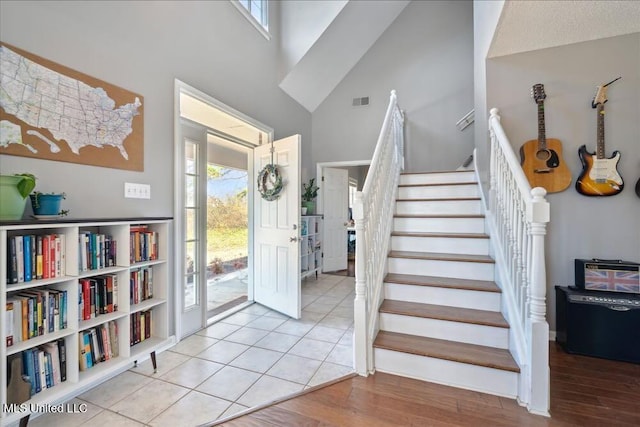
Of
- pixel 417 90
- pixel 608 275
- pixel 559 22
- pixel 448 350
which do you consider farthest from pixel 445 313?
pixel 417 90

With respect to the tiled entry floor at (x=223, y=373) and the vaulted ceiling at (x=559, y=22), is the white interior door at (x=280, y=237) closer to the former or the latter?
the tiled entry floor at (x=223, y=373)

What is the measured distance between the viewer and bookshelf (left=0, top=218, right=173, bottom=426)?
142 cm

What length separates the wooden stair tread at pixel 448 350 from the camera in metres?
1.80

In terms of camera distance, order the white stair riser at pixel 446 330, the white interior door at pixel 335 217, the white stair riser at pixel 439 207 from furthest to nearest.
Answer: the white interior door at pixel 335 217 < the white stair riser at pixel 439 207 < the white stair riser at pixel 446 330

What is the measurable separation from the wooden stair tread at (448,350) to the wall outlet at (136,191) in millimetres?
2136

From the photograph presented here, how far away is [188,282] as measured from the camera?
2.84 m

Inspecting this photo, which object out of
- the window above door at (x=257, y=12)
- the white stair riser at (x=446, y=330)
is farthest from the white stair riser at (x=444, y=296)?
the window above door at (x=257, y=12)

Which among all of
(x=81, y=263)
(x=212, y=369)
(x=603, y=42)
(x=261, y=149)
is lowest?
(x=212, y=369)

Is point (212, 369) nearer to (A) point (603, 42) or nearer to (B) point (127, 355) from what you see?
(B) point (127, 355)

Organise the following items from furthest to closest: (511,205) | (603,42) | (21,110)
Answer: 1. (603,42)
2. (511,205)
3. (21,110)

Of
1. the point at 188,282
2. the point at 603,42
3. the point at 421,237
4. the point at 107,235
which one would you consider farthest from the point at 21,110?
the point at 603,42

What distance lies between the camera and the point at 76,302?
5.37 feet

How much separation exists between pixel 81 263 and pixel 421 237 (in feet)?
8.73

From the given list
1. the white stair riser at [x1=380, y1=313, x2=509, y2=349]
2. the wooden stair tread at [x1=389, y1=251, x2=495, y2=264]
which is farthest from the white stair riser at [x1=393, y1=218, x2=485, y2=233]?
the white stair riser at [x1=380, y1=313, x2=509, y2=349]
